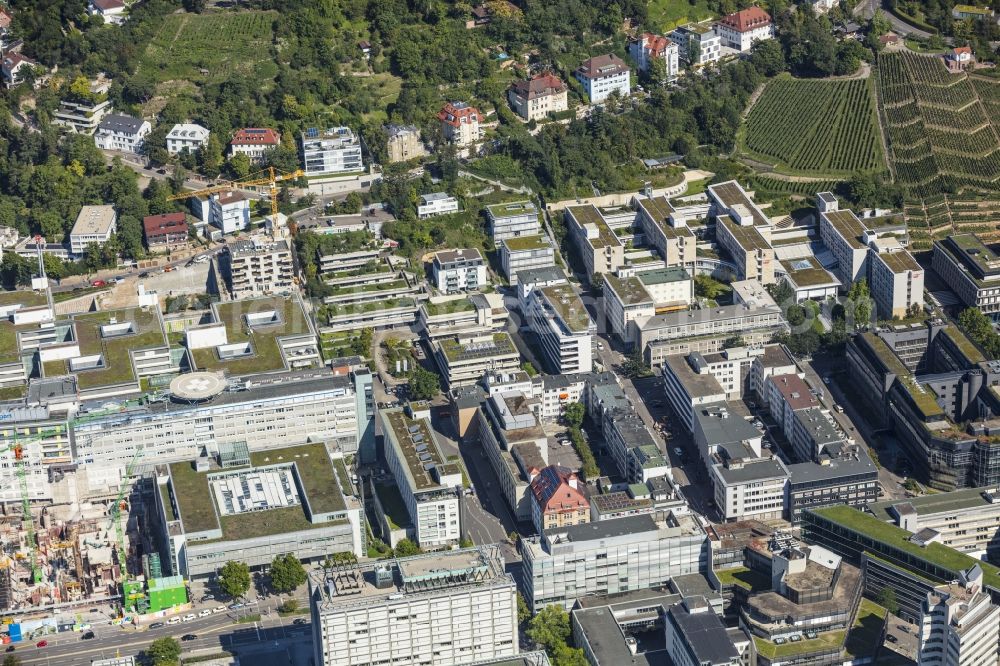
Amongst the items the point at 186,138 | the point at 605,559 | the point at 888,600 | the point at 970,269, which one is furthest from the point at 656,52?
the point at 888,600

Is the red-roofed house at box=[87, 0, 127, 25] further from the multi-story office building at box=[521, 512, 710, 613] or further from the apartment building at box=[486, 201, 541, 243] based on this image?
the multi-story office building at box=[521, 512, 710, 613]

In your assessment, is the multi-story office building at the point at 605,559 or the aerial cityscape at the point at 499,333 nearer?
the aerial cityscape at the point at 499,333

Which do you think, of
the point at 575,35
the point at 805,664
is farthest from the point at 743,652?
the point at 575,35

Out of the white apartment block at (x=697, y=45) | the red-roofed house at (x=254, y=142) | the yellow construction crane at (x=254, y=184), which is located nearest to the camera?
the yellow construction crane at (x=254, y=184)

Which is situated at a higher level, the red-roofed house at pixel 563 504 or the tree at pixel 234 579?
the red-roofed house at pixel 563 504

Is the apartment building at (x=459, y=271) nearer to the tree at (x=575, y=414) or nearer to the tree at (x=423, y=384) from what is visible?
the tree at (x=423, y=384)

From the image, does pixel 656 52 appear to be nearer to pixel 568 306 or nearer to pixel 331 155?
pixel 331 155

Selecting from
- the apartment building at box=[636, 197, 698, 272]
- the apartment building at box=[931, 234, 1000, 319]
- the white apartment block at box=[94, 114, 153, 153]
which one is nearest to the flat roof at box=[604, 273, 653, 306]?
the apartment building at box=[636, 197, 698, 272]

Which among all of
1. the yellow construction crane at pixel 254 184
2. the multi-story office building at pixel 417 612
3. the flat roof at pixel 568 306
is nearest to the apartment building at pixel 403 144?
the yellow construction crane at pixel 254 184
